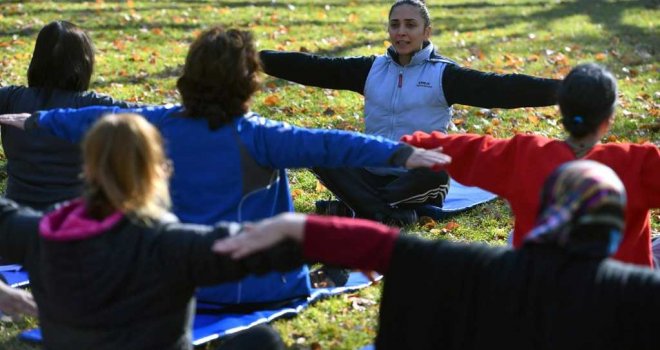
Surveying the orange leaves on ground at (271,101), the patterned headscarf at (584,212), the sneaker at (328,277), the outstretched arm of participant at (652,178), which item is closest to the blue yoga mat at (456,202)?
the sneaker at (328,277)

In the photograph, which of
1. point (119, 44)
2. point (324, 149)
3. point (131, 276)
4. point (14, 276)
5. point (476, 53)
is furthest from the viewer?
point (476, 53)

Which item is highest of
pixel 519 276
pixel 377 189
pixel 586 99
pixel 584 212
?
pixel 586 99

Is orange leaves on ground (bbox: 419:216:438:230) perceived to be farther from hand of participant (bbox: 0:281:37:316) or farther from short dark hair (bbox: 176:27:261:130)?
hand of participant (bbox: 0:281:37:316)

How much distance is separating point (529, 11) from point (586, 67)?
1181 centimetres

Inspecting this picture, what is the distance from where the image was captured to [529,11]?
15.7 metres

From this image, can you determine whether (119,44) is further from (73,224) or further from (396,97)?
(73,224)

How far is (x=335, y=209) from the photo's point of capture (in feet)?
22.1

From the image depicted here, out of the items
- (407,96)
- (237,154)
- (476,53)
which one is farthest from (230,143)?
(476,53)

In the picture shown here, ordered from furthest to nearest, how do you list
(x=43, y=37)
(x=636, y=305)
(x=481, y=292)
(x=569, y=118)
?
1. (x=43, y=37)
2. (x=569, y=118)
3. (x=481, y=292)
4. (x=636, y=305)

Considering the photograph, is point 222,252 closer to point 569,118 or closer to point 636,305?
point 636,305

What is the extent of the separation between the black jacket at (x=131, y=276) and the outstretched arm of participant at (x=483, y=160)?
1.43 meters

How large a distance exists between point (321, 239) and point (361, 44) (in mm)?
9874

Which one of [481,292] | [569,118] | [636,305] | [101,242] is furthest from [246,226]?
[569,118]

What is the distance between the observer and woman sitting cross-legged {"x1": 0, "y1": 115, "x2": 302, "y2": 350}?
10.7 ft
